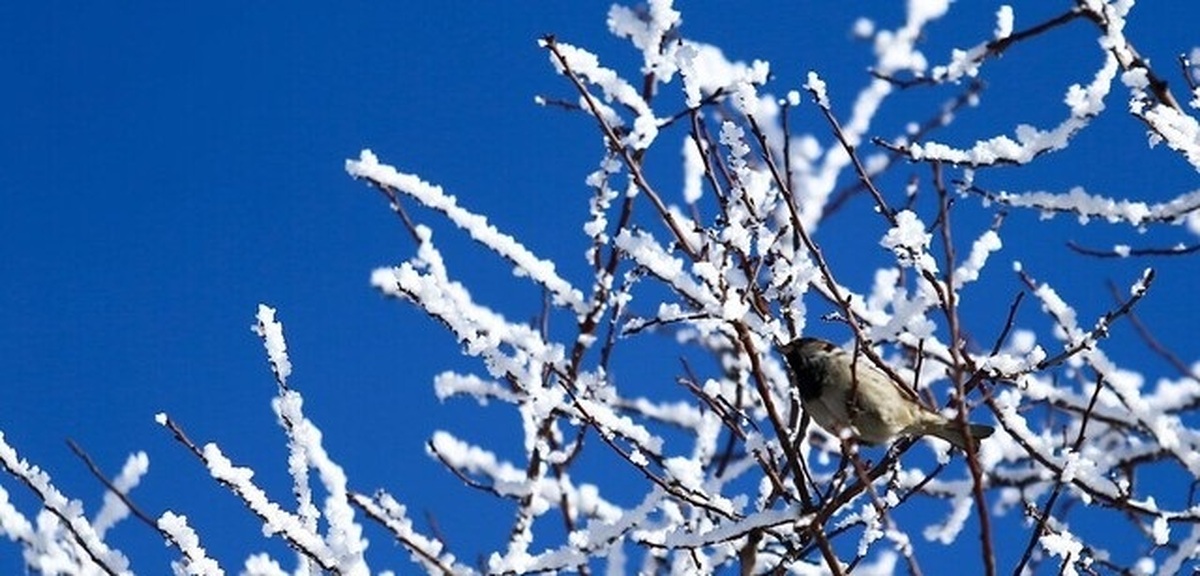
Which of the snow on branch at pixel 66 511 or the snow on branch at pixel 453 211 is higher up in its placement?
the snow on branch at pixel 453 211

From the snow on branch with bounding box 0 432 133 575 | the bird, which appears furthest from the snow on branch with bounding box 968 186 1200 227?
the snow on branch with bounding box 0 432 133 575

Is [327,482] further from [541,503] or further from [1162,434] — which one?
[1162,434]

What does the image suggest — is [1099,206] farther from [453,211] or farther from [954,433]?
[453,211]

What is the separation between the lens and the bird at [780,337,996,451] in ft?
11.6

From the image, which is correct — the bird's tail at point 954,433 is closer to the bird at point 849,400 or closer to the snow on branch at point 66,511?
the bird at point 849,400

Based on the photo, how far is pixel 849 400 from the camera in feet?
11.2

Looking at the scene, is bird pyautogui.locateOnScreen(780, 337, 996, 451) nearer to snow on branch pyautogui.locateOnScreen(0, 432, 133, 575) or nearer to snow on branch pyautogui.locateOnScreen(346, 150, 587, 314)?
snow on branch pyautogui.locateOnScreen(346, 150, 587, 314)

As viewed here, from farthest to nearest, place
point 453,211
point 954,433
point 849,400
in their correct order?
point 453,211
point 954,433
point 849,400

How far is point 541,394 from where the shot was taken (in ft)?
12.8

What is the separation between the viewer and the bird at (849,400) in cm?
354

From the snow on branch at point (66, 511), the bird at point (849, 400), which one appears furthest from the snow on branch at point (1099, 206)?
the snow on branch at point (66, 511)

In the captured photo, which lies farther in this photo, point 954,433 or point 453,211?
point 453,211

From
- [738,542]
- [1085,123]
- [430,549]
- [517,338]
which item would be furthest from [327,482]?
[1085,123]

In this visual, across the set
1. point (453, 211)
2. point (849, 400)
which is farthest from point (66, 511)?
point (849, 400)
